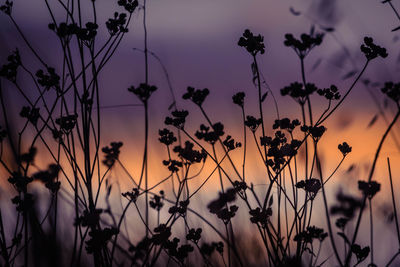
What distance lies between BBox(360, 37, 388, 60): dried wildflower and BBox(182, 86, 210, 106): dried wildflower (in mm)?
1063

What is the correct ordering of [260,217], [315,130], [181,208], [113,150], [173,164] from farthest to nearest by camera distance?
[113,150], [173,164], [181,208], [315,130], [260,217]

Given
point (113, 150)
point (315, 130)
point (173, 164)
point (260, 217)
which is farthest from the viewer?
point (113, 150)

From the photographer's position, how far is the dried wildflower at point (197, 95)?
10.4ft

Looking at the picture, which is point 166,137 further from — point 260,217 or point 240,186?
point 260,217

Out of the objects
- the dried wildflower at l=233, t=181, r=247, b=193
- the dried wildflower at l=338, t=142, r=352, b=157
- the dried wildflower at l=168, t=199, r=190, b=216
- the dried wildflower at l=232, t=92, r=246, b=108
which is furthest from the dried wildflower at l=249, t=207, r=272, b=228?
the dried wildflower at l=232, t=92, r=246, b=108

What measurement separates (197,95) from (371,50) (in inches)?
45.5

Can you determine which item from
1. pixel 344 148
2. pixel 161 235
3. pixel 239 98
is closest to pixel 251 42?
pixel 239 98

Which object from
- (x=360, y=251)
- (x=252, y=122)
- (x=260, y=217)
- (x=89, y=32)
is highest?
(x=89, y=32)

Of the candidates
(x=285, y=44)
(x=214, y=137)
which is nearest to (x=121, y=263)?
(x=214, y=137)

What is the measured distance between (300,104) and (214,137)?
0.65 metres

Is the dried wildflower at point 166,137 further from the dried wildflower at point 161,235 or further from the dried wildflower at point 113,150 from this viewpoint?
the dried wildflower at point 161,235

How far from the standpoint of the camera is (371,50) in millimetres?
2838

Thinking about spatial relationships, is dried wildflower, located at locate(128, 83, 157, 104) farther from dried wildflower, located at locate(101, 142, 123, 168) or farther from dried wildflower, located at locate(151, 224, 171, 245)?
dried wildflower, located at locate(151, 224, 171, 245)

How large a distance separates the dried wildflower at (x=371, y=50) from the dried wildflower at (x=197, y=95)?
106cm
